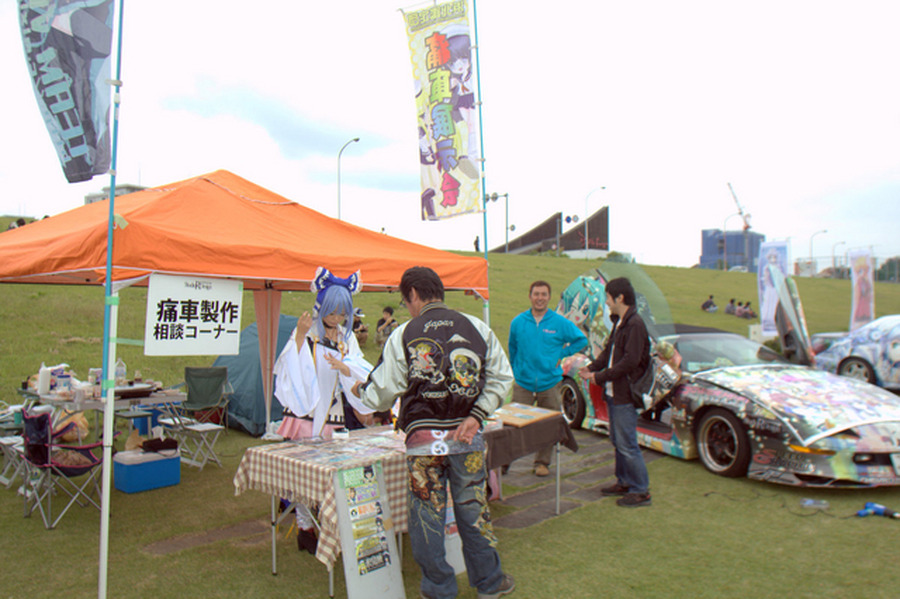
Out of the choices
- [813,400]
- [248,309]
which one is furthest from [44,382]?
[248,309]

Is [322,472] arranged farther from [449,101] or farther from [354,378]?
[449,101]

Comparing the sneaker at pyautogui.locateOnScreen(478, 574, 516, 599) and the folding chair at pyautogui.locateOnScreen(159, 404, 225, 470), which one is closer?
the sneaker at pyautogui.locateOnScreen(478, 574, 516, 599)

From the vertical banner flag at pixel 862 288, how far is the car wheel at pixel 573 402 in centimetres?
981

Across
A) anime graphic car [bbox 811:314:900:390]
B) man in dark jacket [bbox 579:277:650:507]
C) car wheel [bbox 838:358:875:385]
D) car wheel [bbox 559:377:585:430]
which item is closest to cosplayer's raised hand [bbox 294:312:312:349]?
man in dark jacket [bbox 579:277:650:507]

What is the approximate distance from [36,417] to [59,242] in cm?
144

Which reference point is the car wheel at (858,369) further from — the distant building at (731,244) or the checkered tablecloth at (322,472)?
the distant building at (731,244)

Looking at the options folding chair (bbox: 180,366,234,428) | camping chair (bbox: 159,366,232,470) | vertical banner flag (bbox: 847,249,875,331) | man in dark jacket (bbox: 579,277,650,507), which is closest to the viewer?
man in dark jacket (bbox: 579,277,650,507)

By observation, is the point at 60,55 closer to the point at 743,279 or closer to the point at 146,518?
the point at 146,518

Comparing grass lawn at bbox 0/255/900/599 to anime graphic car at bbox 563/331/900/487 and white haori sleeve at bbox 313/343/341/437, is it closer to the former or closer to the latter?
anime graphic car at bbox 563/331/900/487

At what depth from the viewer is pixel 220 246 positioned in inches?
163

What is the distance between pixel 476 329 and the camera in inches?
124

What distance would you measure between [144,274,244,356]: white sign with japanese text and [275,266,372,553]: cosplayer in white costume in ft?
1.32

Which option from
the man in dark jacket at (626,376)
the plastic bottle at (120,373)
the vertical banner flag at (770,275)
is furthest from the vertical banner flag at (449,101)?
the vertical banner flag at (770,275)

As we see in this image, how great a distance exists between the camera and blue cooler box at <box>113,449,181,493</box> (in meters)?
5.28
